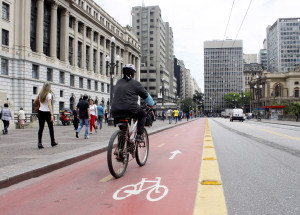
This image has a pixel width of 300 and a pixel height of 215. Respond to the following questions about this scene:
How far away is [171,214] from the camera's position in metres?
2.89

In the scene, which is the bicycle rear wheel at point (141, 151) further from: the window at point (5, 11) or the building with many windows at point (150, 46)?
the building with many windows at point (150, 46)

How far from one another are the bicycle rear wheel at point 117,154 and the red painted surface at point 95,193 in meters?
0.15

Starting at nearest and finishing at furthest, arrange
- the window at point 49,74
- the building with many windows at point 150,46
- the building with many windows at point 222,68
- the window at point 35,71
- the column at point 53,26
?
the window at point 35,71 < the window at point 49,74 < the column at point 53,26 < the building with many windows at point 150,46 < the building with many windows at point 222,68

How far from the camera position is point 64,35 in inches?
1738

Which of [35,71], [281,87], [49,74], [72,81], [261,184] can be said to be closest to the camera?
[261,184]

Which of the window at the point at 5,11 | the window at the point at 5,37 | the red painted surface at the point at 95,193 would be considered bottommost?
the red painted surface at the point at 95,193

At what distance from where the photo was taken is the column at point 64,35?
4349 cm

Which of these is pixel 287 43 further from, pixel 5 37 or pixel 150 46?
pixel 5 37

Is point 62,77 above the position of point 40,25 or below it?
below

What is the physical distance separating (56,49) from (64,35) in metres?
3.03

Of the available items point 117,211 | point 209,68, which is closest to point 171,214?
point 117,211

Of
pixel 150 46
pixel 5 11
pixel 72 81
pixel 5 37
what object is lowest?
pixel 72 81

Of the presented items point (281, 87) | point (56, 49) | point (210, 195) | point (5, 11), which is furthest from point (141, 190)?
point (281, 87)

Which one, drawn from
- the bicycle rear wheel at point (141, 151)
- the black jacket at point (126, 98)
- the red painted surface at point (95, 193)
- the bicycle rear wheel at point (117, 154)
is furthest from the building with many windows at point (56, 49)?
the bicycle rear wheel at point (117, 154)
